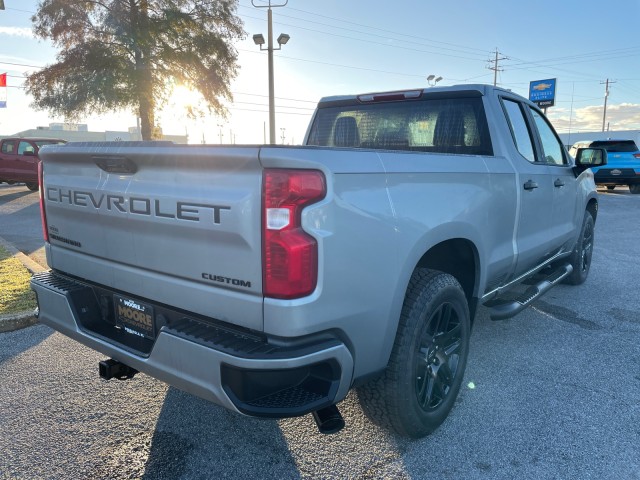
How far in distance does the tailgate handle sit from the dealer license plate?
637 mm

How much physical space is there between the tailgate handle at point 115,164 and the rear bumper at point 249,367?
0.73 m

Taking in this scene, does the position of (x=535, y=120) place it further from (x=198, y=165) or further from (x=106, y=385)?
(x=106, y=385)

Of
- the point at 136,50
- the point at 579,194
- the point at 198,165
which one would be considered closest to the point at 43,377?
the point at 198,165

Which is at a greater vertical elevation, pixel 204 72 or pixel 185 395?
pixel 204 72

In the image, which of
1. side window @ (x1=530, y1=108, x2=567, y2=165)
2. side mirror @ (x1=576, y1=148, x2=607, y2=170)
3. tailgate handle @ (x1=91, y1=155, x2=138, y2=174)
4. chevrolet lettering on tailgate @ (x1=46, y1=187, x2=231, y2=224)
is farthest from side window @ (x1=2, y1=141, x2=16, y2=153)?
side mirror @ (x1=576, y1=148, x2=607, y2=170)

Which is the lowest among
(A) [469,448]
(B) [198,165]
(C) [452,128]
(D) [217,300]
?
(A) [469,448]

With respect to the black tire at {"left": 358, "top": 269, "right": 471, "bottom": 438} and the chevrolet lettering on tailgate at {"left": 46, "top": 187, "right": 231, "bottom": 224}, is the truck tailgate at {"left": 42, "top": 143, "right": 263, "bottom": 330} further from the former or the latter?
the black tire at {"left": 358, "top": 269, "right": 471, "bottom": 438}

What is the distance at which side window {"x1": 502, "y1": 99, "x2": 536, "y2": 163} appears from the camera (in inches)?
141

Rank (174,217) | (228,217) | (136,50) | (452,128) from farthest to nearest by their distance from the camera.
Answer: (136,50)
(452,128)
(174,217)
(228,217)

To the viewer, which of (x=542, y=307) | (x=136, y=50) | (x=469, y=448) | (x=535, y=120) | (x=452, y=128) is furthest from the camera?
(x=136, y=50)

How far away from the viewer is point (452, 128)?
3.51 metres

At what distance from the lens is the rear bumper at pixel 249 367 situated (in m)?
1.79

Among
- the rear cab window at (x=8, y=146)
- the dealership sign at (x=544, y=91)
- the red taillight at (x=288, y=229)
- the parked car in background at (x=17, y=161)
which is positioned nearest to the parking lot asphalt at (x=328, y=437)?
the red taillight at (x=288, y=229)

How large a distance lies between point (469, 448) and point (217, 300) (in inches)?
62.8
